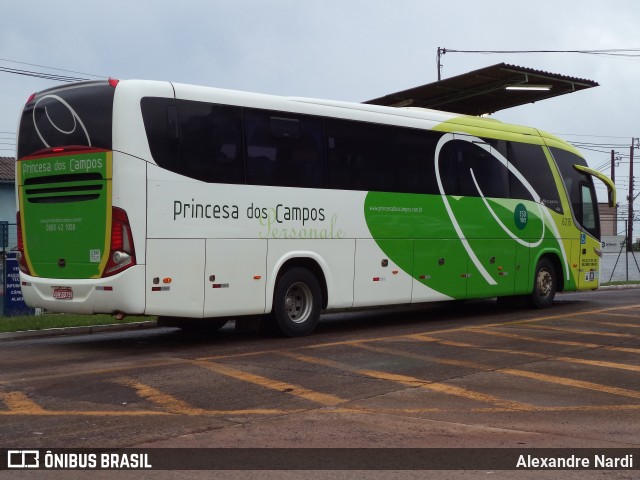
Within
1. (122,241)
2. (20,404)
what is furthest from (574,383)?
(122,241)

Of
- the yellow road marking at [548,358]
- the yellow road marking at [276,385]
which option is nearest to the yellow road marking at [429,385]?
the yellow road marking at [276,385]

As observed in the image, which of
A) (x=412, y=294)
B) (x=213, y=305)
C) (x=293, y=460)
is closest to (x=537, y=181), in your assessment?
(x=412, y=294)

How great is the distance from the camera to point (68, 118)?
12.1 meters

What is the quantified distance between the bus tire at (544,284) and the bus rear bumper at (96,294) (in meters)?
9.84

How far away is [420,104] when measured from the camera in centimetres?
2506

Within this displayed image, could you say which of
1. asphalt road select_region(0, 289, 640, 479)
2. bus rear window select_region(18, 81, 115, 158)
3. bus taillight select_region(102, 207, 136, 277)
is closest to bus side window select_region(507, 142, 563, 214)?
asphalt road select_region(0, 289, 640, 479)

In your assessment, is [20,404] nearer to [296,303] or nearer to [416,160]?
[296,303]

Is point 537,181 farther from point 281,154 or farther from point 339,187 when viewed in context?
point 281,154

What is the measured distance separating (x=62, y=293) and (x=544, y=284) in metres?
10.9

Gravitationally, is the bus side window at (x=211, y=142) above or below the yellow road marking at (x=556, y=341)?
above

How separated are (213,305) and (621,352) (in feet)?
18.3

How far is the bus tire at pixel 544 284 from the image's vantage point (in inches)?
738

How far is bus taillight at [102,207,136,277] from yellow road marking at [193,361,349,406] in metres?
1.69

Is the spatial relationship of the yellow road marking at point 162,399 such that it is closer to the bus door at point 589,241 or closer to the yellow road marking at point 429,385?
the yellow road marking at point 429,385
